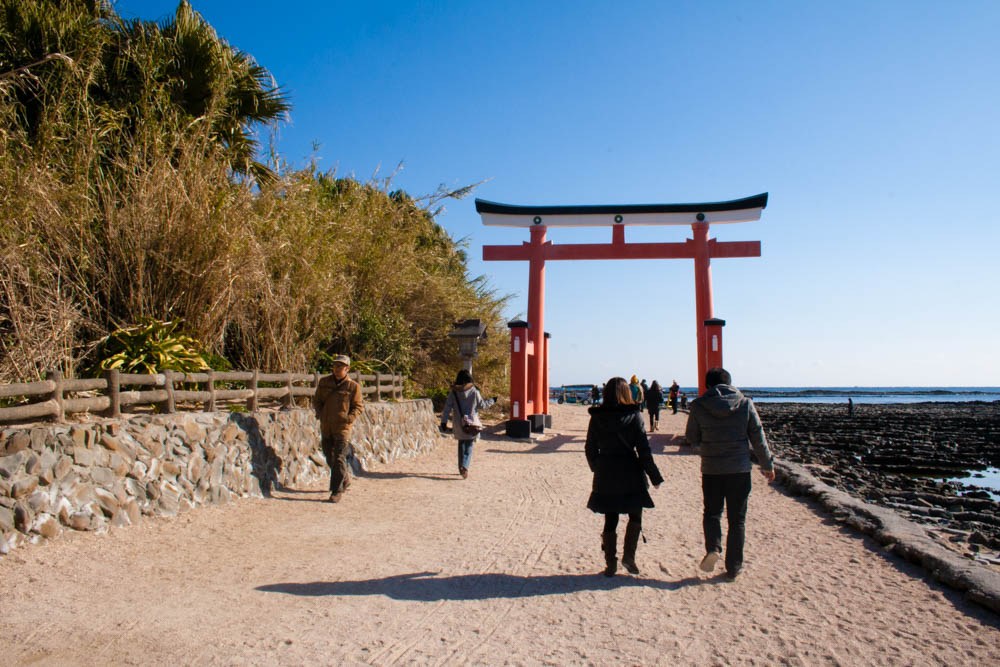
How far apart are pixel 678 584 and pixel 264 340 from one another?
21.9ft

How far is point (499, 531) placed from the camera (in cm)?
611

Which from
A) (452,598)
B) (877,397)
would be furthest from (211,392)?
(877,397)

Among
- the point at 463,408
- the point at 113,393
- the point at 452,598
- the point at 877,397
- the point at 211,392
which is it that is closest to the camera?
the point at 452,598

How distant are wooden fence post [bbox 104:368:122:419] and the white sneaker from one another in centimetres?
479

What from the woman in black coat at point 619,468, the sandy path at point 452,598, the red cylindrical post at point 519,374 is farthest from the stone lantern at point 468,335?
the woman in black coat at point 619,468

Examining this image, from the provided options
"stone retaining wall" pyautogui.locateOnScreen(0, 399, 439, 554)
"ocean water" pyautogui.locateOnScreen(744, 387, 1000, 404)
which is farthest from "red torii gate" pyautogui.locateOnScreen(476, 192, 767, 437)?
"ocean water" pyautogui.locateOnScreen(744, 387, 1000, 404)

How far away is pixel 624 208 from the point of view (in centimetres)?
1512

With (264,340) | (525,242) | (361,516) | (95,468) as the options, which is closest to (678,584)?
(361,516)

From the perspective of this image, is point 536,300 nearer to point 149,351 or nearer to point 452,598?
point 149,351

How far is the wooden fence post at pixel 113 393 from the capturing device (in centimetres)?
565

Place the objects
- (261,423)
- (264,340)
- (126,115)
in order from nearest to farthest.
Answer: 1. (261,423)
2. (126,115)
3. (264,340)

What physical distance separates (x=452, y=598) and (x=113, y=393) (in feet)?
11.4

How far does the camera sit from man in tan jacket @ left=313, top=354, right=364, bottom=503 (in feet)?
23.3

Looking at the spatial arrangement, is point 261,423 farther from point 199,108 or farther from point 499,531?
point 199,108
